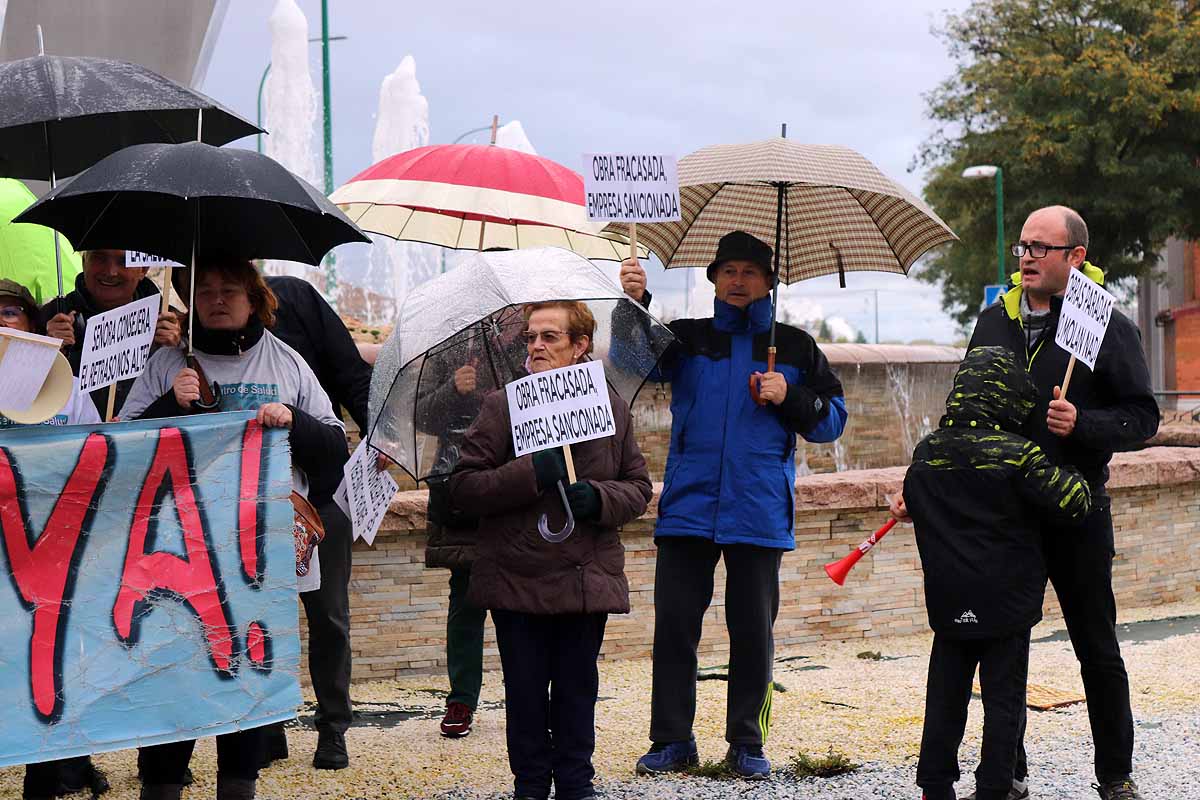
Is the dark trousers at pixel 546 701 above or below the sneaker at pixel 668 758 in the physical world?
above

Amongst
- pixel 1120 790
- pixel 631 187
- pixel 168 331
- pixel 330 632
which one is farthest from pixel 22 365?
pixel 1120 790

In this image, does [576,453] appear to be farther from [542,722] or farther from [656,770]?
[656,770]

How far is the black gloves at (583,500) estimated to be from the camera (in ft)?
15.2

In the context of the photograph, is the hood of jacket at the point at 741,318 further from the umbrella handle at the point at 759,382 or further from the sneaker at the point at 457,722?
the sneaker at the point at 457,722

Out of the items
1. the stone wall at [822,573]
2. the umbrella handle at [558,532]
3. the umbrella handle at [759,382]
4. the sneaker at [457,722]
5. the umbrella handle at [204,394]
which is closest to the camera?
the umbrella handle at [204,394]

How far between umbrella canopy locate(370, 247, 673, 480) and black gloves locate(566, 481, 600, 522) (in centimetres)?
62

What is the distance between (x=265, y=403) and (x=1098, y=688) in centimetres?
297

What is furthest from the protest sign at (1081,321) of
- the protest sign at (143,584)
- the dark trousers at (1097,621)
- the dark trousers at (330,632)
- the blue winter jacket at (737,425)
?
the dark trousers at (330,632)

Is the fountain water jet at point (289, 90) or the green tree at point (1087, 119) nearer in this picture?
the fountain water jet at point (289, 90)

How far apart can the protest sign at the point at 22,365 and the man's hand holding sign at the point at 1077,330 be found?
309cm

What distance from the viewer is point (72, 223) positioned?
4.61 m

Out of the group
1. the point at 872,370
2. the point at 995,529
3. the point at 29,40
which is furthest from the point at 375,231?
the point at 29,40

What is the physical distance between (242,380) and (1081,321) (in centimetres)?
273

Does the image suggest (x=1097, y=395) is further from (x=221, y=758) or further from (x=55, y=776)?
(x=55, y=776)
